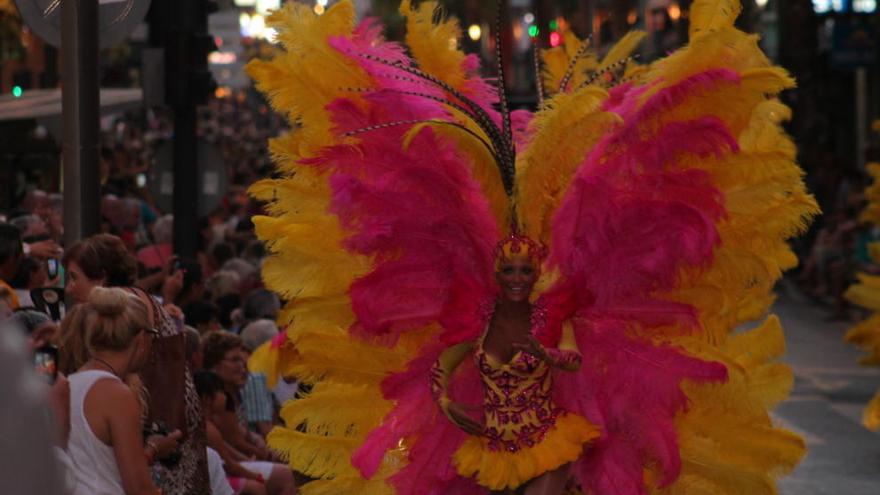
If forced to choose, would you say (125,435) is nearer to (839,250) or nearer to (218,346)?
(218,346)

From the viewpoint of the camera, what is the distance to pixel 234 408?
9.84 meters

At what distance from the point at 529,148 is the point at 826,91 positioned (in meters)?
37.7

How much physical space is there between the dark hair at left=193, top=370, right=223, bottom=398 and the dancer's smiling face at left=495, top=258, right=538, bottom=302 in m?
3.02

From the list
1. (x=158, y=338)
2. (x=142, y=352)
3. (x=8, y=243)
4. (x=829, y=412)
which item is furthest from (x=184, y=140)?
(x=142, y=352)

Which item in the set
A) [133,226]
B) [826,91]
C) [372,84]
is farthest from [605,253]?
[826,91]

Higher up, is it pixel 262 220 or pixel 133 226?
pixel 262 220

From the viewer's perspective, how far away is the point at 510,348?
675 cm

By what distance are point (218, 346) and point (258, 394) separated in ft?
3.91

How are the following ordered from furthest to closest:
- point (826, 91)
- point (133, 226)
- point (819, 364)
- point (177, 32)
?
point (826, 91) < point (819, 364) < point (133, 226) < point (177, 32)

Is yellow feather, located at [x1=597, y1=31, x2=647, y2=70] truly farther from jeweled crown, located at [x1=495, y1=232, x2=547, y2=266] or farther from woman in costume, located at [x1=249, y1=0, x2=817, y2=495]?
jeweled crown, located at [x1=495, y1=232, x2=547, y2=266]

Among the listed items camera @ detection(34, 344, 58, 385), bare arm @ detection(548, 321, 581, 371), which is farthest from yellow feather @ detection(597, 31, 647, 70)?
camera @ detection(34, 344, 58, 385)

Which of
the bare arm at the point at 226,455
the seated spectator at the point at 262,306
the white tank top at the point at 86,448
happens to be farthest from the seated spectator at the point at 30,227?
the white tank top at the point at 86,448

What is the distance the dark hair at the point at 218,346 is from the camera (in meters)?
9.62

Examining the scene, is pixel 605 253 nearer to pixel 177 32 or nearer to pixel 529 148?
pixel 529 148
